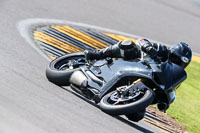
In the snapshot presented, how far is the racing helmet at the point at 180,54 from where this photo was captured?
7.33 m

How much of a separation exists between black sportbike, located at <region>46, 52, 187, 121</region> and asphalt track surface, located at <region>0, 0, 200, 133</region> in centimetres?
17

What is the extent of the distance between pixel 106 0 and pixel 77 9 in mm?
2259

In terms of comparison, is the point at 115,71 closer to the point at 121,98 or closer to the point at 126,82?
the point at 126,82

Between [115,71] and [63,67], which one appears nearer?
[115,71]

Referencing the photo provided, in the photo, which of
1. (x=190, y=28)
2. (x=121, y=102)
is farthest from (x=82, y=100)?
(x=190, y=28)

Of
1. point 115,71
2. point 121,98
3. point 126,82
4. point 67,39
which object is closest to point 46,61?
point 67,39

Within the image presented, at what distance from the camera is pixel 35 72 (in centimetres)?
812

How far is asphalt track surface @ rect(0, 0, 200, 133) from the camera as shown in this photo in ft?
18.8

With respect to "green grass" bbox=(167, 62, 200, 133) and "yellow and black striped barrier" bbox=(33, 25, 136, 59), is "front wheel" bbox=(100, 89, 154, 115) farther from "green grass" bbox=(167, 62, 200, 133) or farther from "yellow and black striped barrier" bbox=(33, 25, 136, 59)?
"yellow and black striped barrier" bbox=(33, 25, 136, 59)

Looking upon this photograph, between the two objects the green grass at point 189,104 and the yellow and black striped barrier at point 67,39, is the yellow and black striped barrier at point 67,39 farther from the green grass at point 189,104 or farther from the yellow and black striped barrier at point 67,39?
the green grass at point 189,104

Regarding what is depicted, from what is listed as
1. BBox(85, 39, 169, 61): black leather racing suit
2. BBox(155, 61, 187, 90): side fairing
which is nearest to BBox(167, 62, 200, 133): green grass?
BBox(155, 61, 187, 90): side fairing

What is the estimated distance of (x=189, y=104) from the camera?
1002 centimetres

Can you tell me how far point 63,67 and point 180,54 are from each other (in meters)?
2.05

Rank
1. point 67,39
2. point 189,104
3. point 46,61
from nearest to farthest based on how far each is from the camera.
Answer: point 46,61, point 189,104, point 67,39
